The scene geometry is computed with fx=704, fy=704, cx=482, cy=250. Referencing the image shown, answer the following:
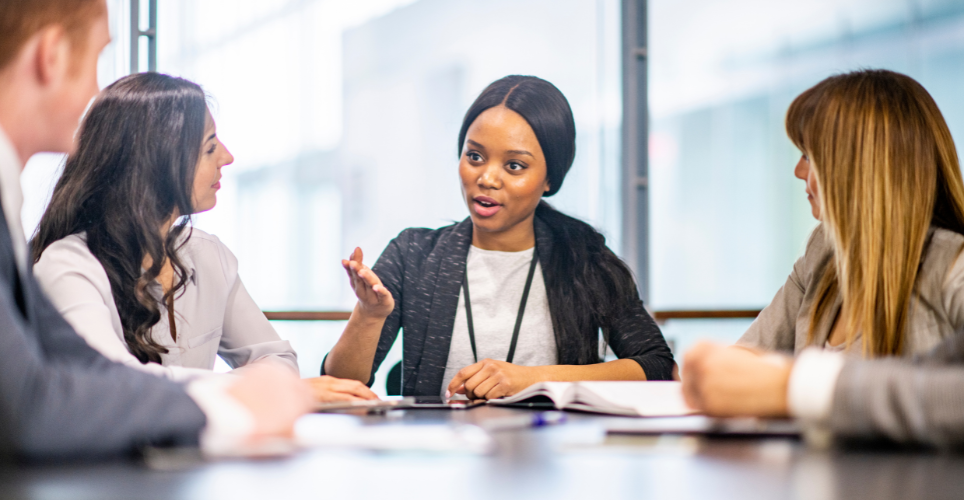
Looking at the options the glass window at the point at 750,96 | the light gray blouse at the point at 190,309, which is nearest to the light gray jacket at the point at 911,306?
the light gray blouse at the point at 190,309

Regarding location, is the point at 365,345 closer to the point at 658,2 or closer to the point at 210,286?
the point at 210,286

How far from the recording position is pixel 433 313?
1729 mm

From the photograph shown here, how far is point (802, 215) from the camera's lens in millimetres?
3779

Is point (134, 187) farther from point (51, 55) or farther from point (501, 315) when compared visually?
point (501, 315)

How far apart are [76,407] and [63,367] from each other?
0.24ft

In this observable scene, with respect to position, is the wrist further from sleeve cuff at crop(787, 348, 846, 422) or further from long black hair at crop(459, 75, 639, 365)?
sleeve cuff at crop(787, 348, 846, 422)

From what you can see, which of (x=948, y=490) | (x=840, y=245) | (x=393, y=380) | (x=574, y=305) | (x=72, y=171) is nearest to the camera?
(x=948, y=490)

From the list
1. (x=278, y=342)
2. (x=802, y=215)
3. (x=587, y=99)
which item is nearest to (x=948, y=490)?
(x=278, y=342)

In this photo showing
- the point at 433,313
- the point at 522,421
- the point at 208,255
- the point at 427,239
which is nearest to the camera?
the point at 522,421

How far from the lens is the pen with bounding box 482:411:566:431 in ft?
2.86

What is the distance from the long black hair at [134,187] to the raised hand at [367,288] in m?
0.37

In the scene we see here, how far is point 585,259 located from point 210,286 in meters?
0.90

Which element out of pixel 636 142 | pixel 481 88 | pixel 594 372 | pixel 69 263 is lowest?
pixel 594 372

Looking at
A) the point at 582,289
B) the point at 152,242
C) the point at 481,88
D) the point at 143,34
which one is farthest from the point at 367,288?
the point at 143,34
